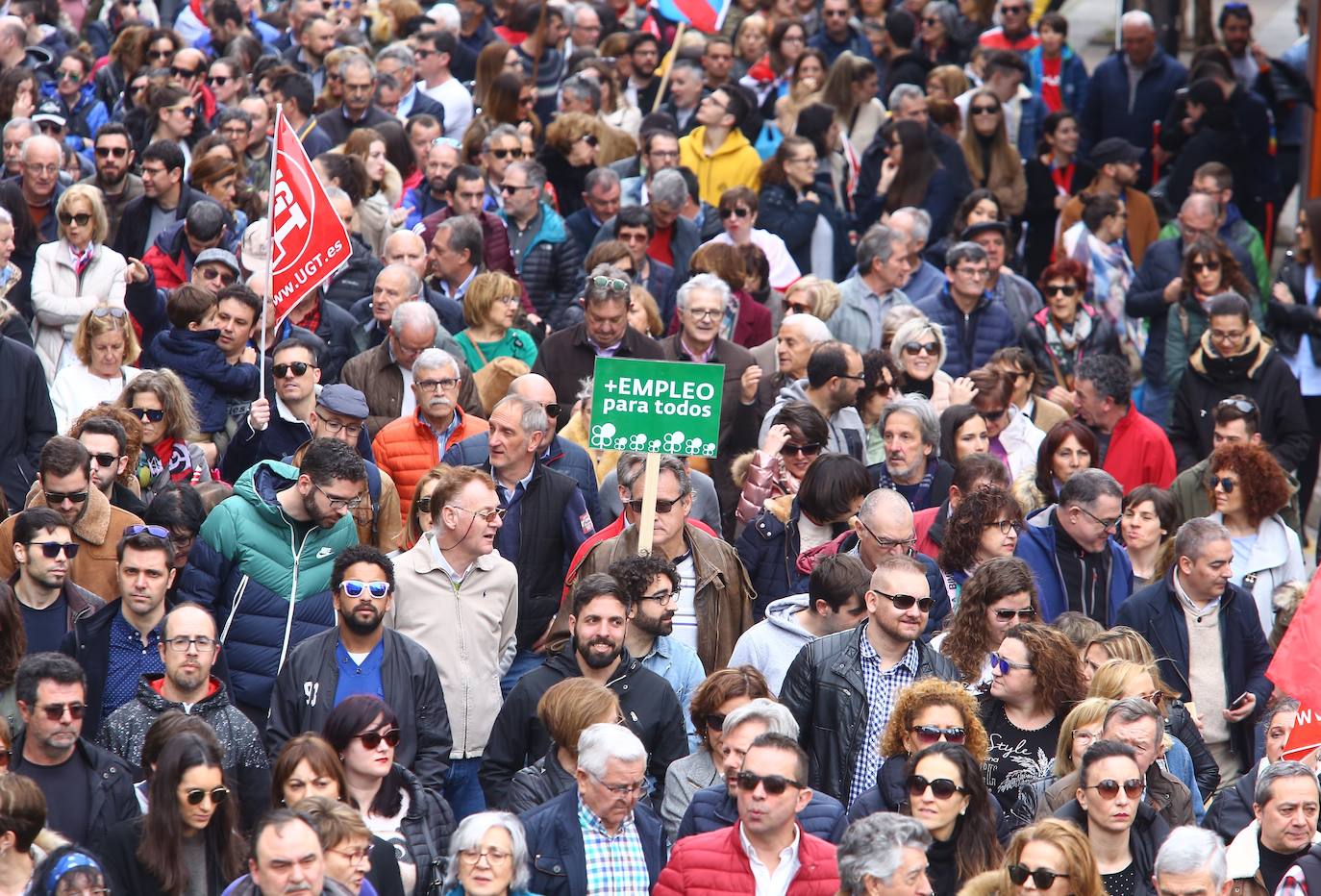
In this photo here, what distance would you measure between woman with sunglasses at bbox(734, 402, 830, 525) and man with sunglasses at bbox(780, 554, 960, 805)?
1.92 m

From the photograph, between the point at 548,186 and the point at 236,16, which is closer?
the point at 548,186

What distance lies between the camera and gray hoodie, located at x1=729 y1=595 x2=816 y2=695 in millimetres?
9539

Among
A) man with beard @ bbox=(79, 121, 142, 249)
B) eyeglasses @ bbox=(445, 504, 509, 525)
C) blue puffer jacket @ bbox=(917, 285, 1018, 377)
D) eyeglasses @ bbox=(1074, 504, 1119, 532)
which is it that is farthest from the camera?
man with beard @ bbox=(79, 121, 142, 249)

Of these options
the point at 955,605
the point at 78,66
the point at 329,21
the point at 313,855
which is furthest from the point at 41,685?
the point at 329,21

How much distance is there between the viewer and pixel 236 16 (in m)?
19.0

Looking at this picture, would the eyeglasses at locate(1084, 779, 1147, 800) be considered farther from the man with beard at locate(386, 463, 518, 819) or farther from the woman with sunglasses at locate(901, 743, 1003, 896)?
the man with beard at locate(386, 463, 518, 819)

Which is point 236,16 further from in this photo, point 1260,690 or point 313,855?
point 313,855

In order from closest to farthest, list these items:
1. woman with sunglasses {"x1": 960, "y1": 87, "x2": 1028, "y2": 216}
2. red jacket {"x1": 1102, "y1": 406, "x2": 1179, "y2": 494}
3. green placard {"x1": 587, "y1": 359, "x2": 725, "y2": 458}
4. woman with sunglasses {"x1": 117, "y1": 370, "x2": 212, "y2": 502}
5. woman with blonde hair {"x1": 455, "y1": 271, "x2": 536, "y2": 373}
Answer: green placard {"x1": 587, "y1": 359, "x2": 725, "y2": 458} → woman with sunglasses {"x1": 117, "y1": 370, "x2": 212, "y2": 502} → red jacket {"x1": 1102, "y1": 406, "x2": 1179, "y2": 494} → woman with blonde hair {"x1": 455, "y1": 271, "x2": 536, "y2": 373} → woman with sunglasses {"x1": 960, "y1": 87, "x2": 1028, "y2": 216}

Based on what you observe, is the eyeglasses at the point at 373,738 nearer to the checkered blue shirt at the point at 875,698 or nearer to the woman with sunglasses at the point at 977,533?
the checkered blue shirt at the point at 875,698

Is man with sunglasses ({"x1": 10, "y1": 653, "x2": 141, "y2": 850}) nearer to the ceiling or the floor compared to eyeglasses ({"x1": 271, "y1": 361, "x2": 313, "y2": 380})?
nearer to the floor

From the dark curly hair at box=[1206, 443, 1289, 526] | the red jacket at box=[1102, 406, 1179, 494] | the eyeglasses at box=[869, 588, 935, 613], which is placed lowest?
the eyeglasses at box=[869, 588, 935, 613]

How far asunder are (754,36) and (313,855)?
13437 mm

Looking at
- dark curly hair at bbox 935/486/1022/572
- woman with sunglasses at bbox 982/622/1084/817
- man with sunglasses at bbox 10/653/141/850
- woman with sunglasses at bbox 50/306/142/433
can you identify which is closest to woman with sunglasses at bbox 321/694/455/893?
man with sunglasses at bbox 10/653/141/850

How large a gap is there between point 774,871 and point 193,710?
216cm
